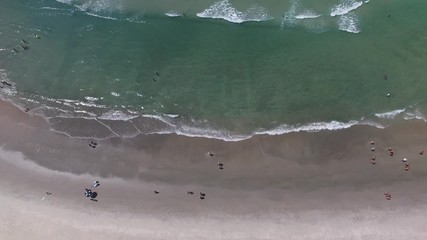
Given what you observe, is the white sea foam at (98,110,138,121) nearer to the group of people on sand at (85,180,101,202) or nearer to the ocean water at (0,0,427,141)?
the ocean water at (0,0,427,141)

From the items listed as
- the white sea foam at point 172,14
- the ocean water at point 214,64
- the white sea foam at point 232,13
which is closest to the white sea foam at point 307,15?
the ocean water at point 214,64

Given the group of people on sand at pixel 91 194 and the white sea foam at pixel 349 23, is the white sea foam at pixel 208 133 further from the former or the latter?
the white sea foam at pixel 349 23

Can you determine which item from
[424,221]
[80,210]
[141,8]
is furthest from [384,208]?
[141,8]

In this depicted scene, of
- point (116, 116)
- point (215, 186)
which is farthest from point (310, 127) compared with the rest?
point (116, 116)

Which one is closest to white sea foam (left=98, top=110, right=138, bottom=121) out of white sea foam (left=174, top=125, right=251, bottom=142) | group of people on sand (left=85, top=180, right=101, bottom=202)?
white sea foam (left=174, top=125, right=251, bottom=142)

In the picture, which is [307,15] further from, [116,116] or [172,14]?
[116,116]
